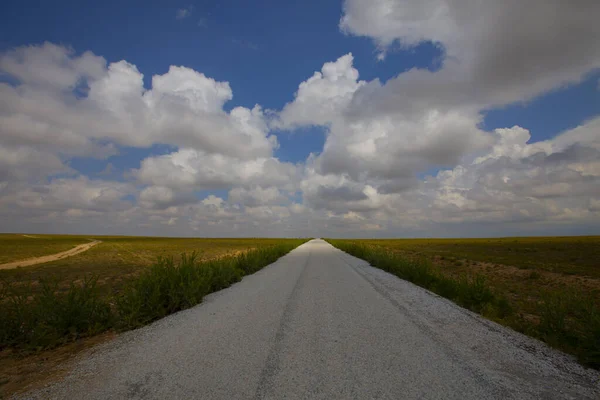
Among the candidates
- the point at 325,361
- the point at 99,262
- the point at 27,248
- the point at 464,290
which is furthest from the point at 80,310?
the point at 27,248

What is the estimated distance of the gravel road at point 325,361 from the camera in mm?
3467

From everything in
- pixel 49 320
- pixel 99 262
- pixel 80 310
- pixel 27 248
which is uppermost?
pixel 80 310

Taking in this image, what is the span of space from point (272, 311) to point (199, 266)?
4853mm

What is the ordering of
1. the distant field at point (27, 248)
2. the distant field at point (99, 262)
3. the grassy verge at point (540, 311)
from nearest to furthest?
1. the grassy verge at point (540, 311)
2. the distant field at point (99, 262)
3. the distant field at point (27, 248)

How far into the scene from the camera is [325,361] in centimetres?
419

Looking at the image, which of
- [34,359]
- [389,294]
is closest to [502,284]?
[389,294]

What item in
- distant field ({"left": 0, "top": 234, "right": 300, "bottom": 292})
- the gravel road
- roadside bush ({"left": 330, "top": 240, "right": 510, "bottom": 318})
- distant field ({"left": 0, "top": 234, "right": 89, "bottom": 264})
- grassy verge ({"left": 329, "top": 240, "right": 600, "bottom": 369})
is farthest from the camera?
distant field ({"left": 0, "top": 234, "right": 89, "bottom": 264})

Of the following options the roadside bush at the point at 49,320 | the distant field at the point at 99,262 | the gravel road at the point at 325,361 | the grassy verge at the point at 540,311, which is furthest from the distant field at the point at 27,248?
the grassy verge at the point at 540,311

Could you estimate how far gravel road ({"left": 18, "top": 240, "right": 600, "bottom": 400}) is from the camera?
347cm

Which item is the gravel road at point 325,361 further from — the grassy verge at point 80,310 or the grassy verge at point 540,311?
the grassy verge at point 80,310

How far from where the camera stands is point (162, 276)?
842 centimetres

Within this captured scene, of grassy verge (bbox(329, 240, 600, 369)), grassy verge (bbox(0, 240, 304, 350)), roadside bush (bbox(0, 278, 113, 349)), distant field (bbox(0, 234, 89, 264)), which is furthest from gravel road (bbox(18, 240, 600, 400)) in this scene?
distant field (bbox(0, 234, 89, 264))

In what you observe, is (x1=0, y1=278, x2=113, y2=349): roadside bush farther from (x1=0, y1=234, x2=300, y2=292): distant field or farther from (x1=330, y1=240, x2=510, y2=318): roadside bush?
(x1=330, y1=240, x2=510, y2=318): roadside bush

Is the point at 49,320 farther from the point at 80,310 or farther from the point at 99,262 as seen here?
the point at 99,262
